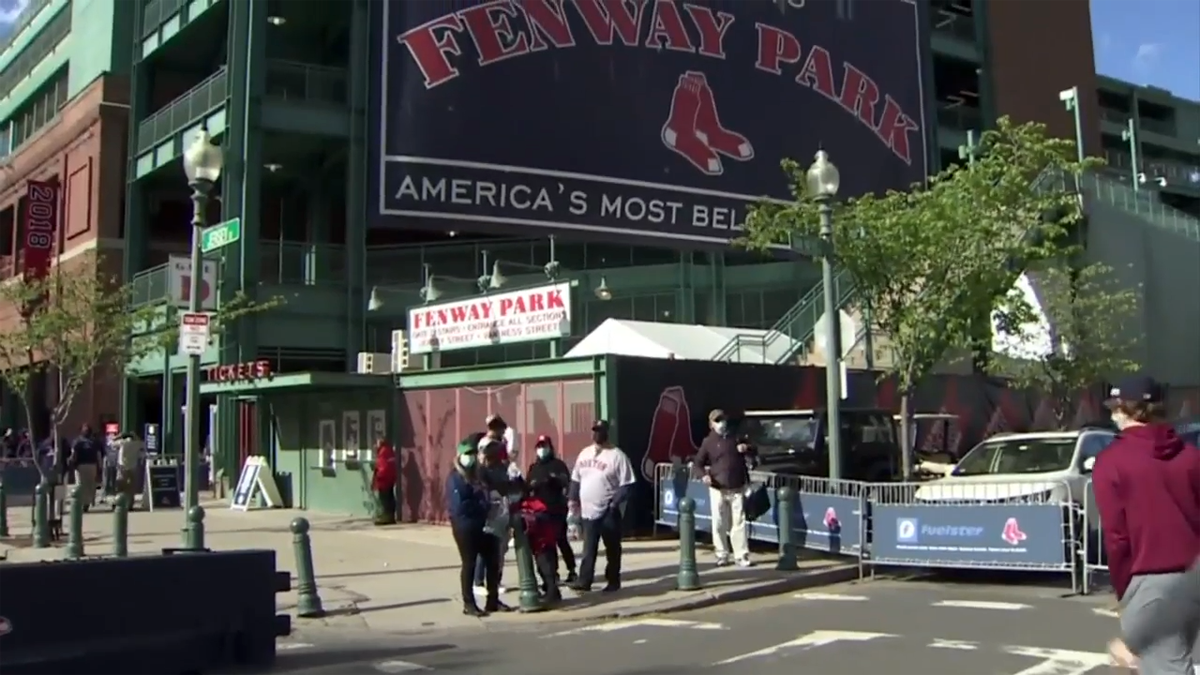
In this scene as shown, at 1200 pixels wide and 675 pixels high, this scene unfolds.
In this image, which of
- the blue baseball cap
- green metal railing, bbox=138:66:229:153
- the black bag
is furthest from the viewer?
green metal railing, bbox=138:66:229:153

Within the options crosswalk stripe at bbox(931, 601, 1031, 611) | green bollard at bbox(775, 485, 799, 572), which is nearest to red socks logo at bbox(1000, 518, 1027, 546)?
crosswalk stripe at bbox(931, 601, 1031, 611)

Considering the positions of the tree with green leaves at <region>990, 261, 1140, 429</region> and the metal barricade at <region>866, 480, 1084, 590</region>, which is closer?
the metal barricade at <region>866, 480, 1084, 590</region>

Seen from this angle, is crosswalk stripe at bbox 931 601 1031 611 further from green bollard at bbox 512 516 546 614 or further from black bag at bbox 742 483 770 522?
green bollard at bbox 512 516 546 614

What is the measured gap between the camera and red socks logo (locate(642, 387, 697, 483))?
1783cm

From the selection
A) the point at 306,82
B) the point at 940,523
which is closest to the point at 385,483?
the point at 940,523

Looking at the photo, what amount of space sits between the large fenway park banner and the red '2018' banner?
13.4 meters

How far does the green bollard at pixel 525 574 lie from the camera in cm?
1134

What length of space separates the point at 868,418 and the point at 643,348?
6.13 m

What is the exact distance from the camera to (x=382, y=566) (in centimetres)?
1483

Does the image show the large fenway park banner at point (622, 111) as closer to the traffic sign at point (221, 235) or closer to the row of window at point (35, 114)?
the traffic sign at point (221, 235)

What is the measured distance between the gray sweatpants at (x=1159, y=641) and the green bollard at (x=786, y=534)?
8890mm

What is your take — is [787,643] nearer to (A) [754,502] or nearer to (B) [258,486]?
(A) [754,502]

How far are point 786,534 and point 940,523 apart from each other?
68.2 inches

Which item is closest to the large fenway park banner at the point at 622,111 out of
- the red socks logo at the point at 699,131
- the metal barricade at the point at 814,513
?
the red socks logo at the point at 699,131
